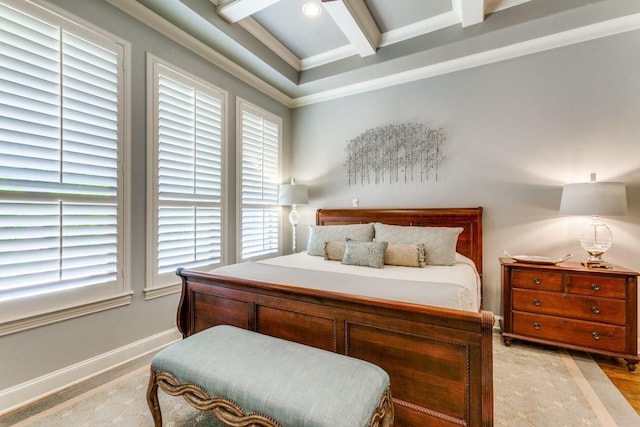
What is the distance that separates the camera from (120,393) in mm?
1959

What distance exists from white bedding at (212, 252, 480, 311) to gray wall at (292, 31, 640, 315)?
85cm

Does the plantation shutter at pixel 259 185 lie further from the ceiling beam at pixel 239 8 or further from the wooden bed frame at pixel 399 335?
the wooden bed frame at pixel 399 335

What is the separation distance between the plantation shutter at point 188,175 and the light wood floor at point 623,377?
358cm

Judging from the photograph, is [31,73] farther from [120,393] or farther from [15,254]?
[120,393]

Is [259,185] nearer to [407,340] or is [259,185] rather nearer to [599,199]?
[407,340]

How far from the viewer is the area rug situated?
1.69 metres

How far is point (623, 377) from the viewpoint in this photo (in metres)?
2.17

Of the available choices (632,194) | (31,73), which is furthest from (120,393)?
(632,194)

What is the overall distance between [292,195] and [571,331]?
3.17m

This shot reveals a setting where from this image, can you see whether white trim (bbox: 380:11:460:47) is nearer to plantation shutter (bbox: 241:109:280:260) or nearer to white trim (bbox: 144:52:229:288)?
plantation shutter (bbox: 241:109:280:260)

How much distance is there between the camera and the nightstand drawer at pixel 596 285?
2.30m

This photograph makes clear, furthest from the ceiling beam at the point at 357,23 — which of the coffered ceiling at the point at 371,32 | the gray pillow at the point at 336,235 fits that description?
the gray pillow at the point at 336,235

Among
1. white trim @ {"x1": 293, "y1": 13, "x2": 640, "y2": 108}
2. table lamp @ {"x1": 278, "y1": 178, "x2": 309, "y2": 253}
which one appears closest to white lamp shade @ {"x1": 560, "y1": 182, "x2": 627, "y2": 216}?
white trim @ {"x1": 293, "y1": 13, "x2": 640, "y2": 108}

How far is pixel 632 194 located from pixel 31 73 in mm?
4840
